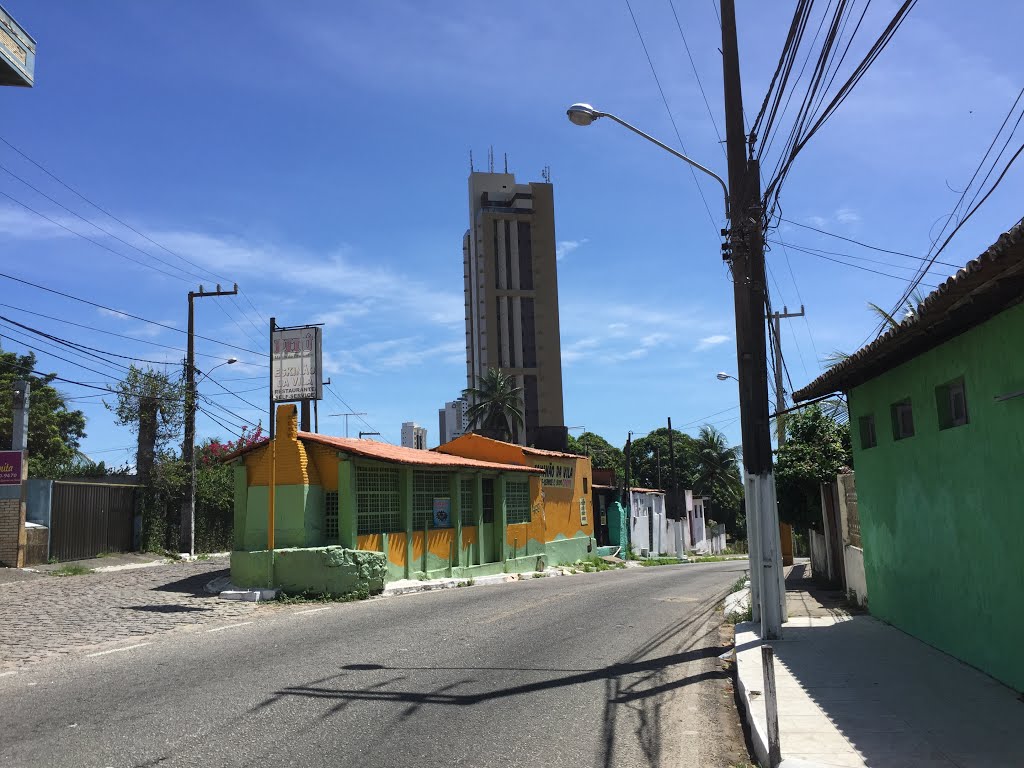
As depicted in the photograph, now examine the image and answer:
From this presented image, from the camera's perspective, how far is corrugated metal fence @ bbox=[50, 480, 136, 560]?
25.2 metres

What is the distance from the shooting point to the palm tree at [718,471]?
245 ft

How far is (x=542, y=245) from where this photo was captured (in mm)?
108625

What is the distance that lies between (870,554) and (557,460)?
24.0 m

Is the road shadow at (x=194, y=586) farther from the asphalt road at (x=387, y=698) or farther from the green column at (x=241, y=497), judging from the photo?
→ the asphalt road at (x=387, y=698)

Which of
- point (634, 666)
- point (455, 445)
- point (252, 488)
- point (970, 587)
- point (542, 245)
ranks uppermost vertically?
point (542, 245)

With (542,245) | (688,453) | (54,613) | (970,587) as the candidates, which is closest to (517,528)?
(54,613)

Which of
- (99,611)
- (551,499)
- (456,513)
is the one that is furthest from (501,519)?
(99,611)

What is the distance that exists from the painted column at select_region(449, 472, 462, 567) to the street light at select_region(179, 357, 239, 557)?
508 inches

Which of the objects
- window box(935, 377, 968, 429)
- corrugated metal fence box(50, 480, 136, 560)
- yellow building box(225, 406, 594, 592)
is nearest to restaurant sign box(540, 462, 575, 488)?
yellow building box(225, 406, 594, 592)

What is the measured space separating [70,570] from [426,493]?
10258 mm

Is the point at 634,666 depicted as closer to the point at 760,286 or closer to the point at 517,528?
the point at 760,286

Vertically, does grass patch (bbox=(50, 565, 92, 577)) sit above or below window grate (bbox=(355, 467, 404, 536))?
below

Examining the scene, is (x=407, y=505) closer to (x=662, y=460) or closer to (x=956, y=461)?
(x=956, y=461)

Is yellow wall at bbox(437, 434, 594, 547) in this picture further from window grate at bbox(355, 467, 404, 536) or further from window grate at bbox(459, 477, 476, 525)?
window grate at bbox(355, 467, 404, 536)
